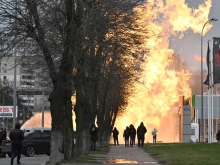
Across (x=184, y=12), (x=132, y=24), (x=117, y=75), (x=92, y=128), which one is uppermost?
(x=184, y=12)

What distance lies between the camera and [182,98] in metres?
63.4

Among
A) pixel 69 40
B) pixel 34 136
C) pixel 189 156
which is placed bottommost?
pixel 189 156

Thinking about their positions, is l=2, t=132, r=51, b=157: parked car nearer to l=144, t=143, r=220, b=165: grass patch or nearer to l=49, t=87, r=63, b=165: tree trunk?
l=144, t=143, r=220, b=165: grass patch

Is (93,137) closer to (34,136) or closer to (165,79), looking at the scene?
(34,136)

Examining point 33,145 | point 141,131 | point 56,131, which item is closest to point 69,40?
point 56,131

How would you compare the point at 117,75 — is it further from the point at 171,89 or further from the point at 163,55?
the point at 171,89

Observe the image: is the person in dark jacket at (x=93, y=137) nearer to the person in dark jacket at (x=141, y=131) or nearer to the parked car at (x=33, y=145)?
the parked car at (x=33, y=145)

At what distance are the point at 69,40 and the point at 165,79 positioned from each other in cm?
5462

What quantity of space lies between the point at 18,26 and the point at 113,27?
15.0ft

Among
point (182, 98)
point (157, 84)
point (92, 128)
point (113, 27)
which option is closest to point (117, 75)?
point (92, 128)

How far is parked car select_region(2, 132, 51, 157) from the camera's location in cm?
3167

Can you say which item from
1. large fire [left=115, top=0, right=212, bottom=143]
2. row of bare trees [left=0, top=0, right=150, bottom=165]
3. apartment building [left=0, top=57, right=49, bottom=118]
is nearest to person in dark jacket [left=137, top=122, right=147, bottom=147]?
apartment building [left=0, top=57, right=49, bottom=118]

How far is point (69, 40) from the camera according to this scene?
1877cm

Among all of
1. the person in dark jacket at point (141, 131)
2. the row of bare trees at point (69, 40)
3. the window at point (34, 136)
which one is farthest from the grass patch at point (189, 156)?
the person in dark jacket at point (141, 131)
